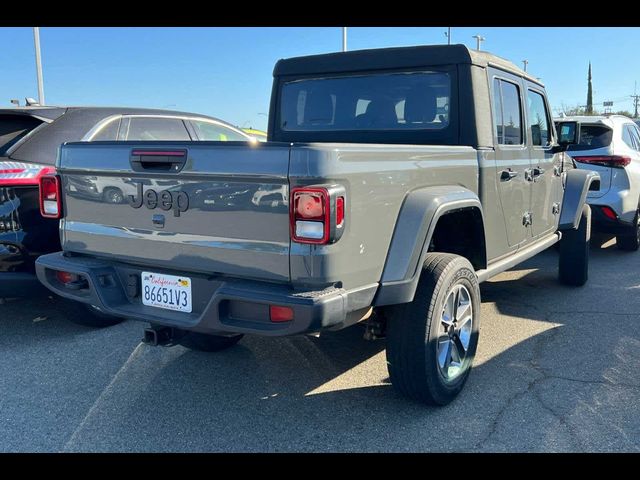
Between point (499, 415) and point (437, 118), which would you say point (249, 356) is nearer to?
point (499, 415)

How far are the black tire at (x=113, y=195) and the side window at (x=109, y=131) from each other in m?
1.85

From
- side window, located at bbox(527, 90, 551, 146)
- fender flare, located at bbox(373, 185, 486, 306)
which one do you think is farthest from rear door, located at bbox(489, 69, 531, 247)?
fender flare, located at bbox(373, 185, 486, 306)

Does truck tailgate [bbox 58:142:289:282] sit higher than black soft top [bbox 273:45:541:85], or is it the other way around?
black soft top [bbox 273:45:541:85]

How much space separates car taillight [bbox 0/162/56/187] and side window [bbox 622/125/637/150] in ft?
22.1

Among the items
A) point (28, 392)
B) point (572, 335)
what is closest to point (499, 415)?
point (572, 335)

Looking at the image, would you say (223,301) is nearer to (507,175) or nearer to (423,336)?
(423,336)

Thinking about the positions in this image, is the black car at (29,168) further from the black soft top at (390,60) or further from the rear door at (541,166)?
the rear door at (541,166)

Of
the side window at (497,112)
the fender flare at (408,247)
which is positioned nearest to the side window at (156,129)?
the side window at (497,112)

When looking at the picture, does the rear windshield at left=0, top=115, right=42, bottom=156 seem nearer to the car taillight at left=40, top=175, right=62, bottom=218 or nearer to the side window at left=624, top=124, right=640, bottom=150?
the car taillight at left=40, top=175, right=62, bottom=218

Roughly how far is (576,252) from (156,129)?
170 inches

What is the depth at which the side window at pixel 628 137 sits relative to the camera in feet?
24.1

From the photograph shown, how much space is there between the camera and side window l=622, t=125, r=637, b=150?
7353mm

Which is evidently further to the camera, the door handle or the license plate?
the door handle

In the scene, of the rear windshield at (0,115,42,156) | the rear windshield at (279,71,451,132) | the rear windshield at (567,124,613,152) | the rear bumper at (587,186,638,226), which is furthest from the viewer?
the rear windshield at (567,124,613,152)
